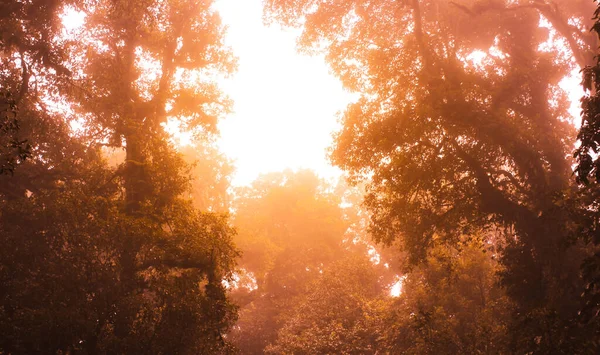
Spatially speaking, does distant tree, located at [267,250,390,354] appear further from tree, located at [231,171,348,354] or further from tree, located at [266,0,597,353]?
tree, located at [231,171,348,354]

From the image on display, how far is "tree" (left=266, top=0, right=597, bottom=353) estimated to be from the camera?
1365cm

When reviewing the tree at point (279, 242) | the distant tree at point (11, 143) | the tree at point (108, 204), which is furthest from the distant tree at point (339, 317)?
the distant tree at point (11, 143)

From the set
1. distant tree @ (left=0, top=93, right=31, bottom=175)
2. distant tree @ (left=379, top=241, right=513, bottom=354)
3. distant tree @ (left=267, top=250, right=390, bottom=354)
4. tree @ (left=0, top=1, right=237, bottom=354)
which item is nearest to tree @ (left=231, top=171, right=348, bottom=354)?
distant tree @ (left=267, top=250, right=390, bottom=354)

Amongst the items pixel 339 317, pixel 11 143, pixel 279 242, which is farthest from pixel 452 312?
pixel 279 242

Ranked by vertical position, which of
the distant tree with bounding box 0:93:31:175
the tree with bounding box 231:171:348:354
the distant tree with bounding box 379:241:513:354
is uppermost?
the tree with bounding box 231:171:348:354

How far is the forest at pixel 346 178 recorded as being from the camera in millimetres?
11414

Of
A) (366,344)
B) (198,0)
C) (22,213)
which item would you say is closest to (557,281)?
(366,344)

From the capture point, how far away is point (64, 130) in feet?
55.0

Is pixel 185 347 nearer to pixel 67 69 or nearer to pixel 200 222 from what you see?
pixel 200 222

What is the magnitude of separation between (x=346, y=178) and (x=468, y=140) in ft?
16.7

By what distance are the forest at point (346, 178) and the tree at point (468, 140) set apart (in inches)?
3.1

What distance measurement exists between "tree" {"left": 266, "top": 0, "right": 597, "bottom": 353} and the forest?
79mm

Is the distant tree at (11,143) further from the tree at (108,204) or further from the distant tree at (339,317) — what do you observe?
the distant tree at (339,317)

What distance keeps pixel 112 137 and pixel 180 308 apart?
9.22 metres
